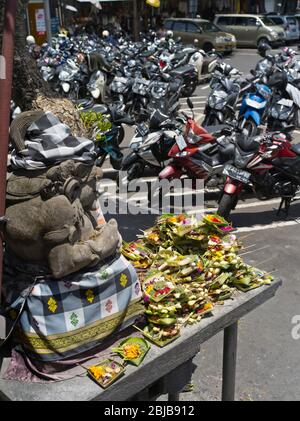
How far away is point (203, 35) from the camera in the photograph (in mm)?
19547

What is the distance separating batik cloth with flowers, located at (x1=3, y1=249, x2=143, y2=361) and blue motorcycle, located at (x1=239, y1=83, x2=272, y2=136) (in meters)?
6.34

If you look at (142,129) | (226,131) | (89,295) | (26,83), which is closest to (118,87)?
(142,129)

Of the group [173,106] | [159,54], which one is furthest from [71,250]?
[159,54]

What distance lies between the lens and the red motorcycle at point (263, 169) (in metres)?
5.48

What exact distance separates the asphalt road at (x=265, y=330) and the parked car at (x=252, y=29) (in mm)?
17543

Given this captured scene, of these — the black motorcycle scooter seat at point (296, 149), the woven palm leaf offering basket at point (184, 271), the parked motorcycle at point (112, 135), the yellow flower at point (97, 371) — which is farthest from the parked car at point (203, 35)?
the yellow flower at point (97, 371)

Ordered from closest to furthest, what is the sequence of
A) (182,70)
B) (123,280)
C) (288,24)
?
(123,280)
(182,70)
(288,24)

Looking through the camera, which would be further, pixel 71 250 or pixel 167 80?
pixel 167 80

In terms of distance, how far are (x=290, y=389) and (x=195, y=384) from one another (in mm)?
619

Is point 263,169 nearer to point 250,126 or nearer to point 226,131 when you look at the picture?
point 226,131

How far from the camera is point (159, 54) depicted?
13969 millimetres

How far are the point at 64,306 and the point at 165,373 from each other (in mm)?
548
